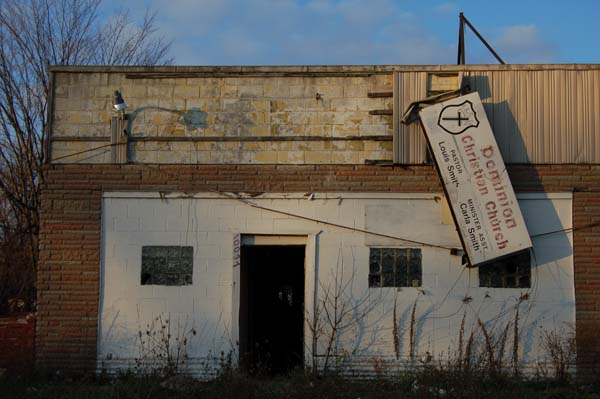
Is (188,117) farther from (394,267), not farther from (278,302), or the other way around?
(278,302)

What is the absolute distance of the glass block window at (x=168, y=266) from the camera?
467 inches

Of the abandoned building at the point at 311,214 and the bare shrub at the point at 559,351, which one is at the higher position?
the abandoned building at the point at 311,214

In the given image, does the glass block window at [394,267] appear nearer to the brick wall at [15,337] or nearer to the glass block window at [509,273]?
the glass block window at [509,273]

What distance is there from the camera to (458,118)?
1151 cm

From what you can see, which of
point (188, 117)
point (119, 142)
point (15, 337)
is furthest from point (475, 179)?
point (15, 337)

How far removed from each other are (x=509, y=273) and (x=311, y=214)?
3316 millimetres

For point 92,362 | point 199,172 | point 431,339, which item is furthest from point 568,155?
point 92,362

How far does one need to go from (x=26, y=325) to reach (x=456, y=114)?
Answer: 26.0 ft

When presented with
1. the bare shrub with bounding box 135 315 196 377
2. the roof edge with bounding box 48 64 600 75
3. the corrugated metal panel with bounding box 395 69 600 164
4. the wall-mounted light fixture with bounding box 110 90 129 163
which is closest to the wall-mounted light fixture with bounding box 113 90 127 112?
the wall-mounted light fixture with bounding box 110 90 129 163

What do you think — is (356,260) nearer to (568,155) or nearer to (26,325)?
(568,155)

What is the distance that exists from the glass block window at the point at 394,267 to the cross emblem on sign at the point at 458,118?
202cm

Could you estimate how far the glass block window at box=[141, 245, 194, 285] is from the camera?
467 inches

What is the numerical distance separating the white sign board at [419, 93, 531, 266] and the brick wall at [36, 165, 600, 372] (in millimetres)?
528

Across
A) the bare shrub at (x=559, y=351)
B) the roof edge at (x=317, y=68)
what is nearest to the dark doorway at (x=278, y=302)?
the roof edge at (x=317, y=68)
